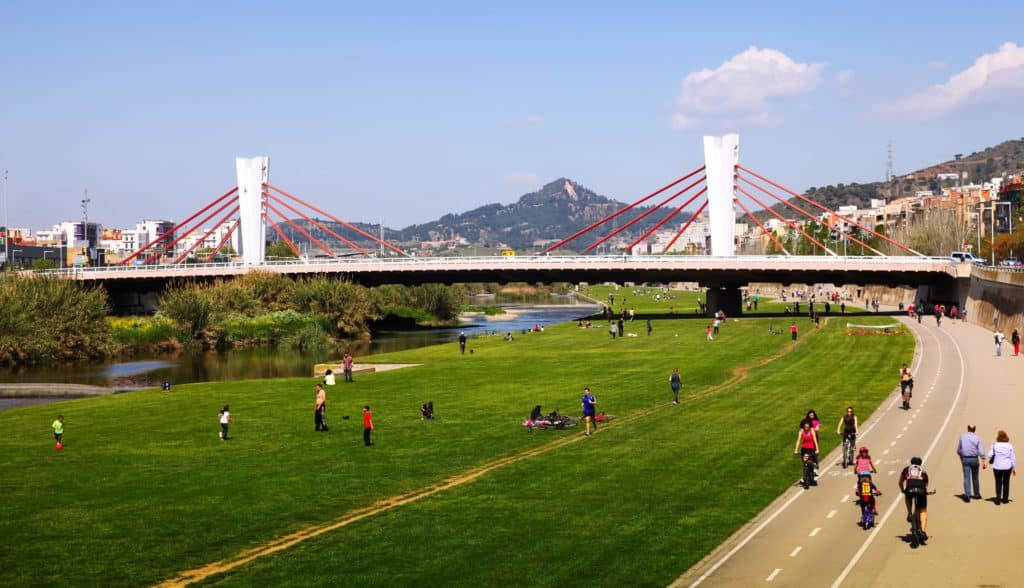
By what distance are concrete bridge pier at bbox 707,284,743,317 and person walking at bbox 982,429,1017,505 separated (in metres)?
96.4

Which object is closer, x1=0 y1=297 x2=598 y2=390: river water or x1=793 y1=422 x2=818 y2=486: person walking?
x1=793 y1=422 x2=818 y2=486: person walking

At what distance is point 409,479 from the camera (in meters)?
32.2

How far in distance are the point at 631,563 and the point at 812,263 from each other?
307 ft

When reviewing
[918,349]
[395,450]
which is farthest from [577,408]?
[918,349]

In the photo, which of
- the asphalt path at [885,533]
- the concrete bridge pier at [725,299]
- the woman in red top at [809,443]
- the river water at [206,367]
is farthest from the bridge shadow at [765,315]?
the woman in red top at [809,443]

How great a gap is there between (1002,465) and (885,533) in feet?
14.0

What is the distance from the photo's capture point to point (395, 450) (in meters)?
37.3

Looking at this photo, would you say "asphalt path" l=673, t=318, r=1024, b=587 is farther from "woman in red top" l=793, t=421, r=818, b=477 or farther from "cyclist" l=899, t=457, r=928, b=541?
"woman in red top" l=793, t=421, r=818, b=477

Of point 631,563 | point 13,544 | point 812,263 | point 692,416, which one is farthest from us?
point 812,263

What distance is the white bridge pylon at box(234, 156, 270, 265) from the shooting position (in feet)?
453

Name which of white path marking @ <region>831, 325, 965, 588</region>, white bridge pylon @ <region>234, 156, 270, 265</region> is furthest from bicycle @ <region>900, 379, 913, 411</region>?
white bridge pylon @ <region>234, 156, 270, 265</region>

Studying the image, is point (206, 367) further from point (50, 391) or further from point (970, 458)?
point (970, 458)

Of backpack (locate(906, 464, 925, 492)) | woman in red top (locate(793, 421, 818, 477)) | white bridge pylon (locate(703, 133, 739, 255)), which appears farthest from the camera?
white bridge pylon (locate(703, 133, 739, 255))

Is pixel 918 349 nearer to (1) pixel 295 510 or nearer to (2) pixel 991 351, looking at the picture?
(2) pixel 991 351
